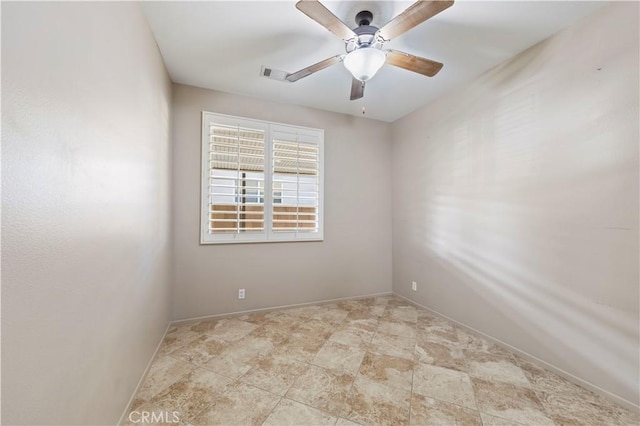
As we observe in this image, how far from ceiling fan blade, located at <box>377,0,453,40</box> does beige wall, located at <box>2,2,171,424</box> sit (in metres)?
1.58

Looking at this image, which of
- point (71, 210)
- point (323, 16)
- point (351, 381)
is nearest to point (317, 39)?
point (323, 16)

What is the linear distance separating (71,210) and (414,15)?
1.99m

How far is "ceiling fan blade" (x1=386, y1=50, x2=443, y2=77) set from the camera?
1.92m

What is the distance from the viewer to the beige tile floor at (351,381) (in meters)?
1.61

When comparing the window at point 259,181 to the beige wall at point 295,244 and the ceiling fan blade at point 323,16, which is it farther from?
the ceiling fan blade at point 323,16

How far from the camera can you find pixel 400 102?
11.0ft

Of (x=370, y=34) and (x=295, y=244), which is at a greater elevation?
(x=370, y=34)

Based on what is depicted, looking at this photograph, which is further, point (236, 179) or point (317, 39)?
point (236, 179)

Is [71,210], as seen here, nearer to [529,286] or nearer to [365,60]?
[365,60]

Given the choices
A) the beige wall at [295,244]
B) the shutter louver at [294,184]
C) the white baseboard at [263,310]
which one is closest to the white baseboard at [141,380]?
the white baseboard at [263,310]

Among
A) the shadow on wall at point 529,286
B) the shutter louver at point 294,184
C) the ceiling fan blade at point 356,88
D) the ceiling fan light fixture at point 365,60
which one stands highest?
the ceiling fan blade at point 356,88

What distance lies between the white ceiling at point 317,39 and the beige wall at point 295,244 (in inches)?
16.4

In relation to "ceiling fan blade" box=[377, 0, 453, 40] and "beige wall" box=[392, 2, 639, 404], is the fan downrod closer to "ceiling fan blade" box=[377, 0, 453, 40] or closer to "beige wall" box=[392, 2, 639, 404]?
"ceiling fan blade" box=[377, 0, 453, 40]

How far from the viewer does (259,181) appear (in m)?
3.20
